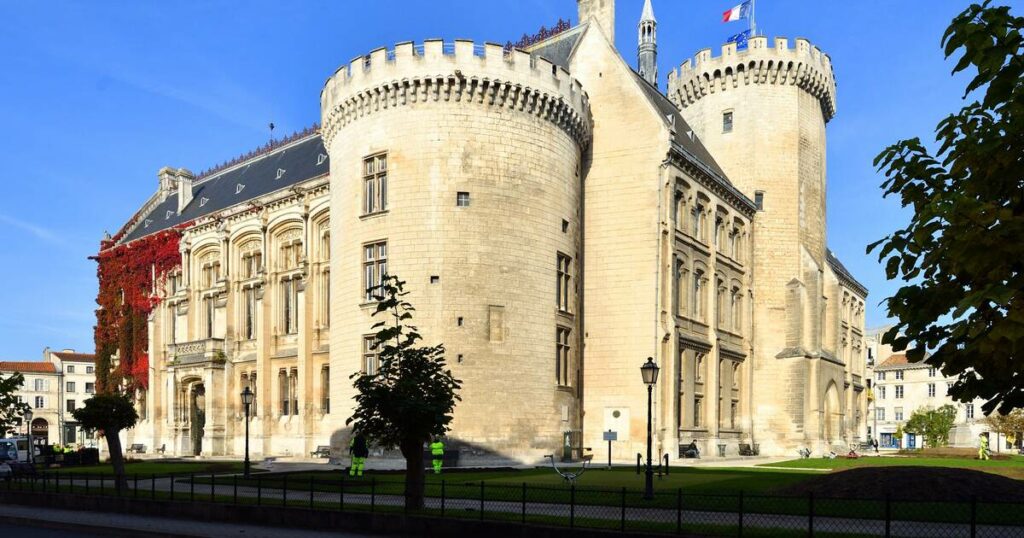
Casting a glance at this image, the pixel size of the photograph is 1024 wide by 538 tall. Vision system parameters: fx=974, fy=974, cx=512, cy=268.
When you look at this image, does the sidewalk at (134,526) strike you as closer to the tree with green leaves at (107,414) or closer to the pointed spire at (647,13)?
the tree with green leaves at (107,414)

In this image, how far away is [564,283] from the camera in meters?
40.8

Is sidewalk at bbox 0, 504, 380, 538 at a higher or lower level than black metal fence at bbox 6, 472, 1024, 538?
lower

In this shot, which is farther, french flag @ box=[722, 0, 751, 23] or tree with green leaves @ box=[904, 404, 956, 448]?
tree with green leaves @ box=[904, 404, 956, 448]

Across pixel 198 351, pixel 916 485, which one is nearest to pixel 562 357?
pixel 916 485

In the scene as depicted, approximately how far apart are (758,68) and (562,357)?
22147 mm

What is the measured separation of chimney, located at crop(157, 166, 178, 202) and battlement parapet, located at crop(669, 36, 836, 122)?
3854cm

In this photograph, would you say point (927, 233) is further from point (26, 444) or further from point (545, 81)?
point (26, 444)

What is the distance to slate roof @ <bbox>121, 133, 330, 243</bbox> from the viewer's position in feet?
179

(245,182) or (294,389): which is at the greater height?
(245,182)

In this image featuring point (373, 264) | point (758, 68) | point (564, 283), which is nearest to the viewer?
point (373, 264)

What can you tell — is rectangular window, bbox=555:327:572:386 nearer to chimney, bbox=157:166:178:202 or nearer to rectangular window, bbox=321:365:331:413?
rectangular window, bbox=321:365:331:413

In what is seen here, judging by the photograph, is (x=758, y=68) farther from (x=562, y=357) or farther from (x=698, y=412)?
(x=562, y=357)

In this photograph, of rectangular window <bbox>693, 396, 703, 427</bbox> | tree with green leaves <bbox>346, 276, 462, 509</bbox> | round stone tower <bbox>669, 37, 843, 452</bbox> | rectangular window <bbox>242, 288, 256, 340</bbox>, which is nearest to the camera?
tree with green leaves <bbox>346, 276, 462, 509</bbox>

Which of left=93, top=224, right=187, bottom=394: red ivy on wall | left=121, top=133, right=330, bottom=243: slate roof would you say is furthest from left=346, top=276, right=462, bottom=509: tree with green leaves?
left=93, top=224, right=187, bottom=394: red ivy on wall
